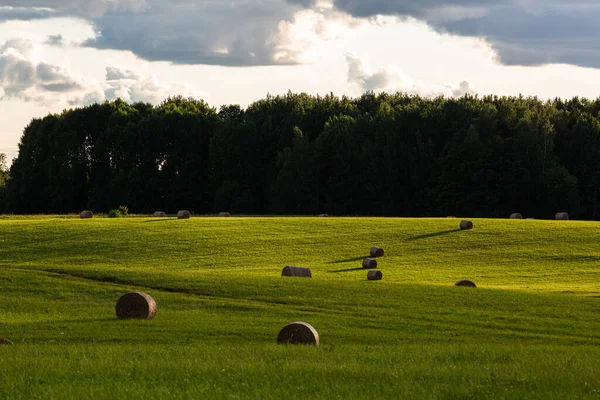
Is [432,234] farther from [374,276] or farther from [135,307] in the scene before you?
[135,307]

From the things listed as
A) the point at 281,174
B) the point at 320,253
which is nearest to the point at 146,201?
the point at 281,174

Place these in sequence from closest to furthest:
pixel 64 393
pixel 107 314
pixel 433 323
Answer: pixel 64 393, pixel 433 323, pixel 107 314

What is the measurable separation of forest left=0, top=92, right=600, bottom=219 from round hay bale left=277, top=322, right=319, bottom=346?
255 ft

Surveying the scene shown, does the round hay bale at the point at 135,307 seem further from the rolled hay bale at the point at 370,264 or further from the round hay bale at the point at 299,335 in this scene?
the rolled hay bale at the point at 370,264

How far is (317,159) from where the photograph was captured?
113m

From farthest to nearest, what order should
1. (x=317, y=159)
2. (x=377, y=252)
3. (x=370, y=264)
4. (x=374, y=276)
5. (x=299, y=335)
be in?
1. (x=317, y=159)
2. (x=377, y=252)
3. (x=370, y=264)
4. (x=374, y=276)
5. (x=299, y=335)

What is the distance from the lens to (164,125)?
126 meters

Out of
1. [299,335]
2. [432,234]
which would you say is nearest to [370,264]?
[432,234]

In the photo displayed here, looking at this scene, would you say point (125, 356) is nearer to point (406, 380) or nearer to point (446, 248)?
point (406, 380)

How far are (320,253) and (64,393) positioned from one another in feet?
153

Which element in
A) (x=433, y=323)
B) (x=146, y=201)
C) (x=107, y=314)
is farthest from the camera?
(x=146, y=201)

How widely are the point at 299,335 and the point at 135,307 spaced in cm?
949

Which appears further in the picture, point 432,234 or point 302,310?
point 432,234

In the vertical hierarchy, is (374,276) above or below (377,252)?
below
